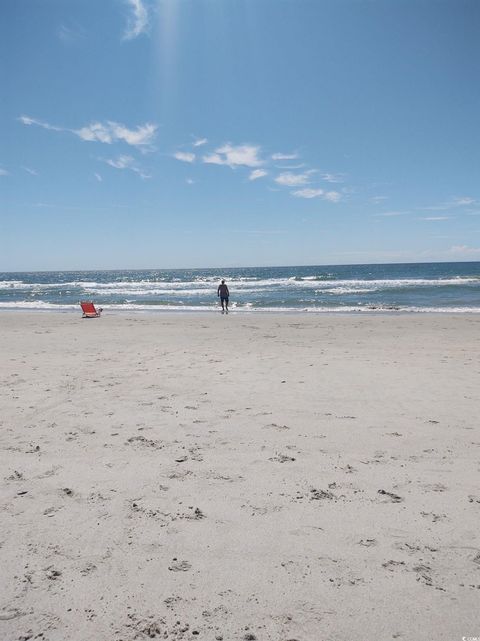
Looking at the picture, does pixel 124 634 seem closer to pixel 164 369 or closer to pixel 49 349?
pixel 164 369

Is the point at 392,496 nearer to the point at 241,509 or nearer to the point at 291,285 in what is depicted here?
the point at 241,509

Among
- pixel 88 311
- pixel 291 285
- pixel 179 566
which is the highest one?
pixel 291 285

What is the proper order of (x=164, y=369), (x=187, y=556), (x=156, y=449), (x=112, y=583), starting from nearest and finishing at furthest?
(x=112, y=583), (x=187, y=556), (x=156, y=449), (x=164, y=369)

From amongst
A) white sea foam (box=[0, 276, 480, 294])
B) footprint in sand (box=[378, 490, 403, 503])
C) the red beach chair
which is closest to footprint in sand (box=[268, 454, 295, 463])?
footprint in sand (box=[378, 490, 403, 503])

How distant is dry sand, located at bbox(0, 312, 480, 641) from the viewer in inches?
88.6

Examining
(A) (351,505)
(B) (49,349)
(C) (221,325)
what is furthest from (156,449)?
(C) (221,325)

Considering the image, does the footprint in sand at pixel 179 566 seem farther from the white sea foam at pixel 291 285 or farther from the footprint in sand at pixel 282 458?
the white sea foam at pixel 291 285

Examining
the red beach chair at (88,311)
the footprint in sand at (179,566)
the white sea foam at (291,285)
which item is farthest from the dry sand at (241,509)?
the white sea foam at (291,285)

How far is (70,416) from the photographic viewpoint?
5.29 meters

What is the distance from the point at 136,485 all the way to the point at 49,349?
8.21 meters

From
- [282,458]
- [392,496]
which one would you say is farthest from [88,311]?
[392,496]

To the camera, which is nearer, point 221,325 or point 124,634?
point 124,634

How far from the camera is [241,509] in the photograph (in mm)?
3197

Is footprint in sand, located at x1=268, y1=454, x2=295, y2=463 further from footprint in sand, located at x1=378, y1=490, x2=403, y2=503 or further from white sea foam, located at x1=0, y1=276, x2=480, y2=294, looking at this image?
white sea foam, located at x1=0, y1=276, x2=480, y2=294
